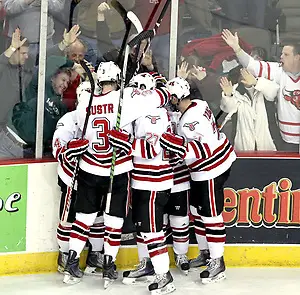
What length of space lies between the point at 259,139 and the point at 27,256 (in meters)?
1.43

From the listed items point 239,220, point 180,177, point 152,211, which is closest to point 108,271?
point 152,211

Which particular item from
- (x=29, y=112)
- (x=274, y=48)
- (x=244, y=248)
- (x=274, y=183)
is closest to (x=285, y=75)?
(x=274, y=48)

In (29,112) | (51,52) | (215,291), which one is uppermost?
(51,52)

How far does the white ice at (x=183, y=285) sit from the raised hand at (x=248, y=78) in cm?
105

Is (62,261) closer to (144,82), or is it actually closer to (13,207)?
(13,207)

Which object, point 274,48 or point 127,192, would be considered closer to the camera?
point 127,192

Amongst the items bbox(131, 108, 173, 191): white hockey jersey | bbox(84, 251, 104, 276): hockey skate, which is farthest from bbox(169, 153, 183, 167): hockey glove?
bbox(84, 251, 104, 276): hockey skate

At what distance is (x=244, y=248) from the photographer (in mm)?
5168

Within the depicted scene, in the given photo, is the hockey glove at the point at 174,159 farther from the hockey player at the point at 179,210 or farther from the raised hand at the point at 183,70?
the raised hand at the point at 183,70

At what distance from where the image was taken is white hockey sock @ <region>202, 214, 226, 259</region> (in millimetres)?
4859

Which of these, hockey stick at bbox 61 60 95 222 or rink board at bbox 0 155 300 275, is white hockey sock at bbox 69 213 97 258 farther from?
rink board at bbox 0 155 300 275

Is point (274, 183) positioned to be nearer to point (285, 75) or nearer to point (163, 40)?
point (285, 75)

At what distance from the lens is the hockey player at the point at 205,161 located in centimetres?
471

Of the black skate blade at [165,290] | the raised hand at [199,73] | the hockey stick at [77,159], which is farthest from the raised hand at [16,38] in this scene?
the black skate blade at [165,290]
